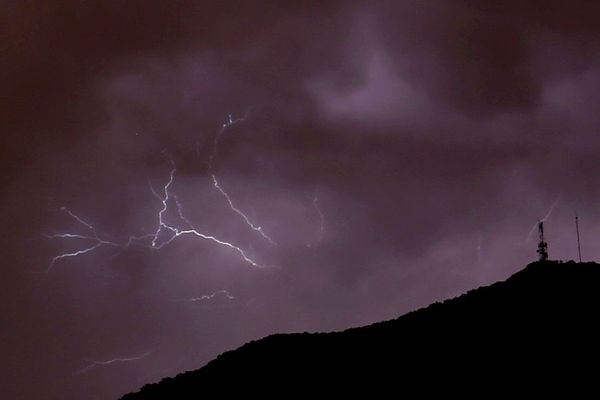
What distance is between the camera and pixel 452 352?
22.0 m

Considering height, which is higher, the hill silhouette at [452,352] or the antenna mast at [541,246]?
the antenna mast at [541,246]

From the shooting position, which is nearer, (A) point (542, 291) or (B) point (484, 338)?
(B) point (484, 338)

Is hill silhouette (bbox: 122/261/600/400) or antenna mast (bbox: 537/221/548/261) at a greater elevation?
antenna mast (bbox: 537/221/548/261)

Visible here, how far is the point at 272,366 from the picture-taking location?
2642 cm

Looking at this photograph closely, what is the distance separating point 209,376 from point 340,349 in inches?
208

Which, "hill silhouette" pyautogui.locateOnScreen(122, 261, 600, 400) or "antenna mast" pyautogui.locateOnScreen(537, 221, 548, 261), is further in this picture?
"antenna mast" pyautogui.locateOnScreen(537, 221, 548, 261)

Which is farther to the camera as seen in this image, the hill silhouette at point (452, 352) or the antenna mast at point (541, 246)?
the antenna mast at point (541, 246)

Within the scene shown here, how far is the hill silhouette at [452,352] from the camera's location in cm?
1964

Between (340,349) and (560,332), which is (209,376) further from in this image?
(560,332)

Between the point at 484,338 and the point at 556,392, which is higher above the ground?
the point at 484,338

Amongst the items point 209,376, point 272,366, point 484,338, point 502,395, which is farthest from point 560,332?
point 209,376

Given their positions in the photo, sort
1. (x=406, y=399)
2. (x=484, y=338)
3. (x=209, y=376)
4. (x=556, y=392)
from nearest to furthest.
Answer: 1. (x=556, y=392)
2. (x=406, y=399)
3. (x=484, y=338)
4. (x=209, y=376)

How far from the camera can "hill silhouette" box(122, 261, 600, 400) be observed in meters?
19.6

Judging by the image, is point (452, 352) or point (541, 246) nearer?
point (452, 352)
